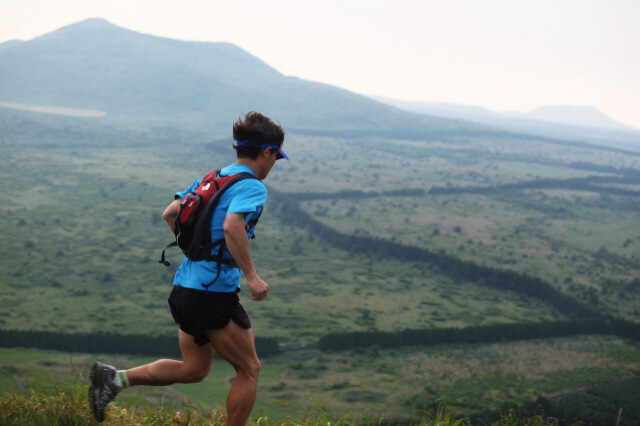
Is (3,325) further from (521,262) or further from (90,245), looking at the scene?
(521,262)

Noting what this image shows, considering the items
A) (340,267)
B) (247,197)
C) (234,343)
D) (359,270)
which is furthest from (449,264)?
(247,197)

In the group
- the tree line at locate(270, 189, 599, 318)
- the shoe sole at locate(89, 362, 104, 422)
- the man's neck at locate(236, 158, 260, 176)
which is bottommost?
the tree line at locate(270, 189, 599, 318)

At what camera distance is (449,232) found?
88.9 m

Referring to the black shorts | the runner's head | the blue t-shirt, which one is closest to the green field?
the black shorts

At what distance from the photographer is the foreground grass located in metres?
4.76

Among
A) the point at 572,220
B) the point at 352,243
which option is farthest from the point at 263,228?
the point at 572,220

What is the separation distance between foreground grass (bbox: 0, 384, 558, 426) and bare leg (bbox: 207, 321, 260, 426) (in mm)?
917

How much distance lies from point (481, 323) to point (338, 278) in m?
19.4

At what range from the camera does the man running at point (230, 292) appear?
159 inches

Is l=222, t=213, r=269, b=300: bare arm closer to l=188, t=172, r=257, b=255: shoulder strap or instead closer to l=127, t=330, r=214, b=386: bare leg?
l=188, t=172, r=257, b=255: shoulder strap

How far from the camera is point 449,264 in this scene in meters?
75.2

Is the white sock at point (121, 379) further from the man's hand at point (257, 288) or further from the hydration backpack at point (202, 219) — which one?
the man's hand at point (257, 288)

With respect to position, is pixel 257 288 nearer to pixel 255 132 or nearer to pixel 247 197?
pixel 247 197

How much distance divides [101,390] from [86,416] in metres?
0.33
